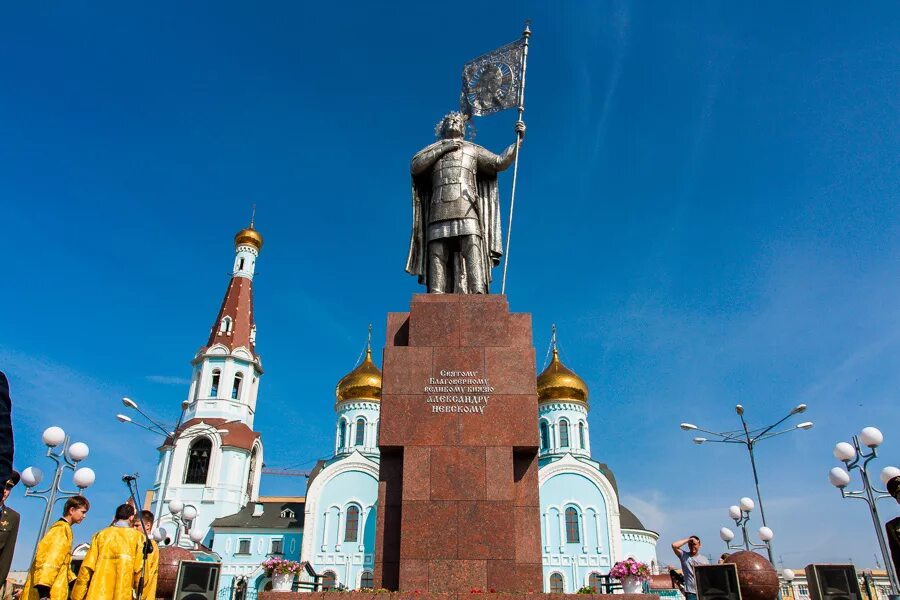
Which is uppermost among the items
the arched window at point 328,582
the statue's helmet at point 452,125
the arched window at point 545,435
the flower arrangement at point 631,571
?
the arched window at point 545,435

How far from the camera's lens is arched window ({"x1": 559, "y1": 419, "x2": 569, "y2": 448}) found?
127 feet

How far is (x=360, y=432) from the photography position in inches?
1582

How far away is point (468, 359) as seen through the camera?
8586 mm

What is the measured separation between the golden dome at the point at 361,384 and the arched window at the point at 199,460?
8595mm

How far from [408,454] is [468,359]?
147 centimetres

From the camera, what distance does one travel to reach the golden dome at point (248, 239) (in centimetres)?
5019

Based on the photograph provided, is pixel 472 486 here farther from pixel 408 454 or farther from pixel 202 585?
pixel 202 585

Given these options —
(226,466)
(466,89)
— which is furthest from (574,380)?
(466,89)

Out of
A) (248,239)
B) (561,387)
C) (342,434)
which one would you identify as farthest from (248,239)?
(561,387)

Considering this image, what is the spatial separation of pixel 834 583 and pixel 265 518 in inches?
1401

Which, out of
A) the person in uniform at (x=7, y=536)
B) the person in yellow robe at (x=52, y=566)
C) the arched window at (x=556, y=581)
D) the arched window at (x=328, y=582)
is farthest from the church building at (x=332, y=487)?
the person in uniform at (x=7, y=536)

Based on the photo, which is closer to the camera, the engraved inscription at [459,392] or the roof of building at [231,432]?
the engraved inscription at [459,392]

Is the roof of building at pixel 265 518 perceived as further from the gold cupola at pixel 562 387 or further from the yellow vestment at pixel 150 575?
the yellow vestment at pixel 150 575

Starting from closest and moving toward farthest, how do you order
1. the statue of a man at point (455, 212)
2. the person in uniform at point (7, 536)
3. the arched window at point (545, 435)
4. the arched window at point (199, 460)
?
the person in uniform at point (7, 536)
the statue of a man at point (455, 212)
the arched window at point (545, 435)
the arched window at point (199, 460)
